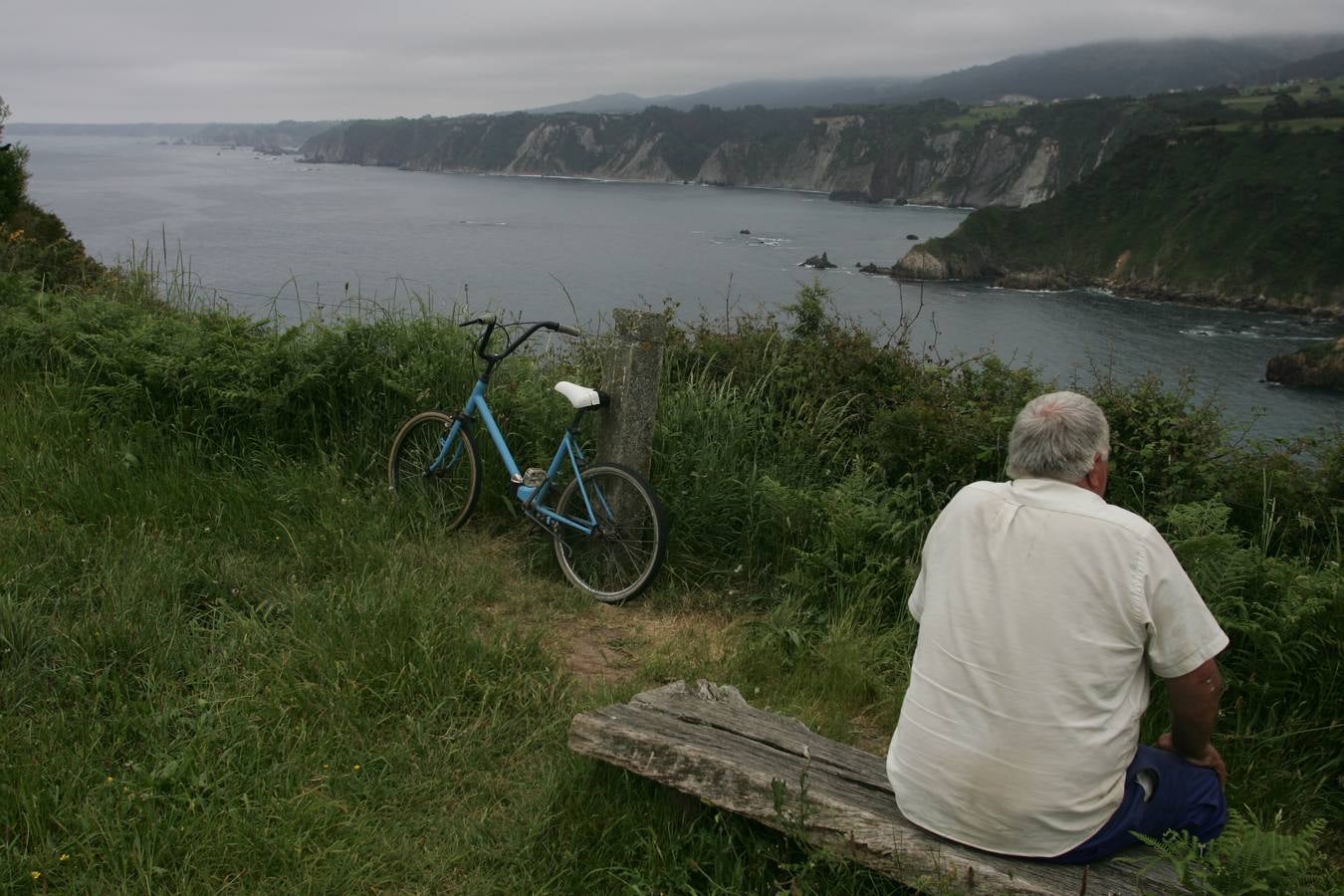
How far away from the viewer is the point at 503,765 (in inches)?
129

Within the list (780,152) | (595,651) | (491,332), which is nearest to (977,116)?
(780,152)

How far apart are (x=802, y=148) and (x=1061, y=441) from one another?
16310cm

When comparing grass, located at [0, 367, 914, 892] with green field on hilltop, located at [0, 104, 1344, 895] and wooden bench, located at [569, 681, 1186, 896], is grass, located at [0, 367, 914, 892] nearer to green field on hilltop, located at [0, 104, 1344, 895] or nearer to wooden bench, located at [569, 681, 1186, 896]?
green field on hilltop, located at [0, 104, 1344, 895]

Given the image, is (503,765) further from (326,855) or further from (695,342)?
(695,342)

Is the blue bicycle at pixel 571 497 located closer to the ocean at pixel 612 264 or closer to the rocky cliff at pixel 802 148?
the ocean at pixel 612 264

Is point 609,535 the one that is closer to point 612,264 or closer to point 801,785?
point 801,785

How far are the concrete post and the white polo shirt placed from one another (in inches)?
101

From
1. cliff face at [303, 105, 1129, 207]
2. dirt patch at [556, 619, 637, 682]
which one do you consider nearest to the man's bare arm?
dirt patch at [556, 619, 637, 682]

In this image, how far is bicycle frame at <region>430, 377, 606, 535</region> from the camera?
16.0 feet

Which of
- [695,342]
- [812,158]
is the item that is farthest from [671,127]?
[695,342]

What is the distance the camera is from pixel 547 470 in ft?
17.5

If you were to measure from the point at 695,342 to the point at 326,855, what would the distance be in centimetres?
465

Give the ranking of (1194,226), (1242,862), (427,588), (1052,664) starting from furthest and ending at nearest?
(1194,226) < (427,588) < (1052,664) < (1242,862)

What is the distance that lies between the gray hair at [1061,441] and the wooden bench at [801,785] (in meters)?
0.96
